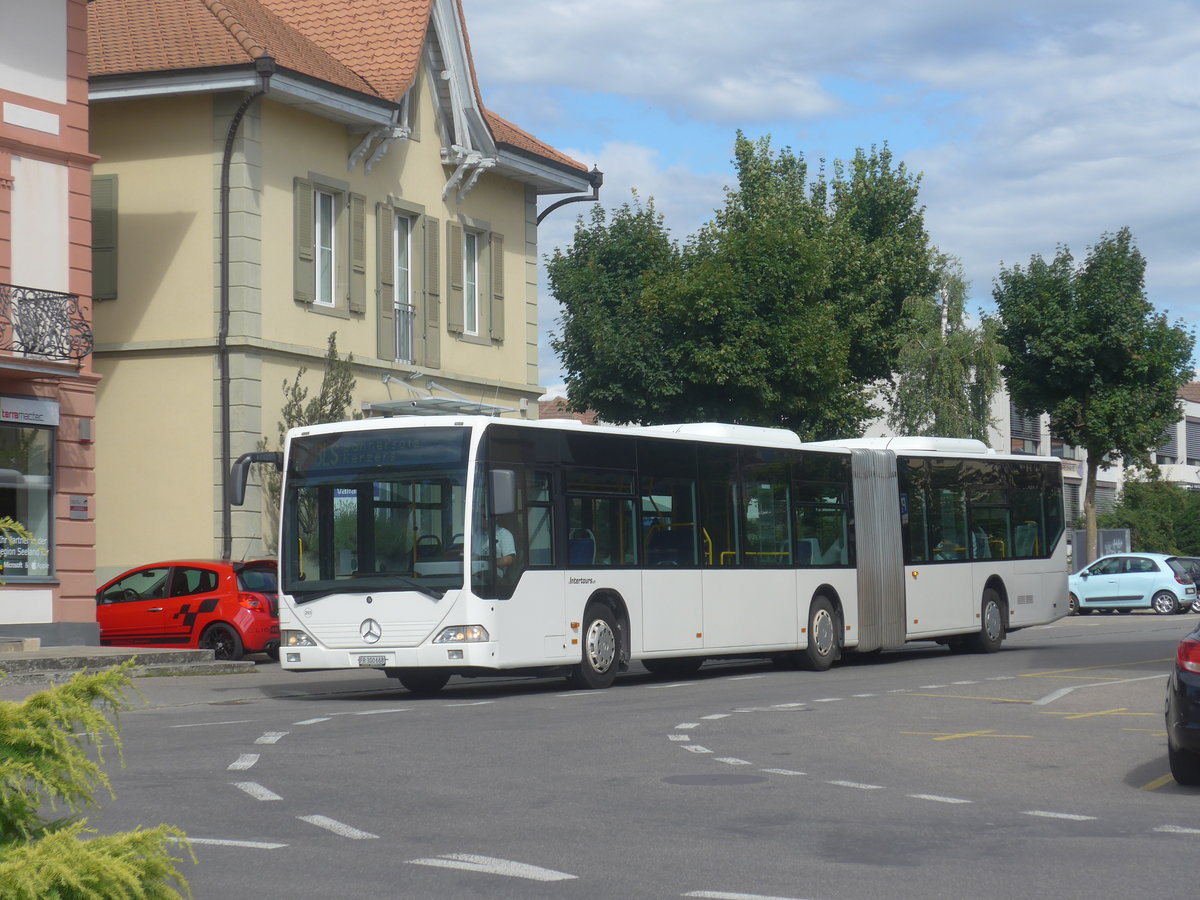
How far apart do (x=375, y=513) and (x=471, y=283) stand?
1691 centimetres

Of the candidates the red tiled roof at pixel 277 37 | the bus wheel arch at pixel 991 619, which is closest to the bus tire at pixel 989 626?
the bus wheel arch at pixel 991 619

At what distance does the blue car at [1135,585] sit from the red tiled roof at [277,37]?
2001 centimetres

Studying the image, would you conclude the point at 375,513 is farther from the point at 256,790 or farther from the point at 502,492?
A: the point at 256,790

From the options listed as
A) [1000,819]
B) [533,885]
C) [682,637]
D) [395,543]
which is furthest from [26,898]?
[682,637]

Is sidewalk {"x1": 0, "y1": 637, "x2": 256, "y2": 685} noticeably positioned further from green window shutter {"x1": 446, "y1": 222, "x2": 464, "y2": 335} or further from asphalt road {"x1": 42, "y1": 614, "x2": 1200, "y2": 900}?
green window shutter {"x1": 446, "y1": 222, "x2": 464, "y2": 335}

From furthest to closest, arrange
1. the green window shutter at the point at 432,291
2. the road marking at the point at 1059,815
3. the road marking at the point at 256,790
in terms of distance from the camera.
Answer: the green window shutter at the point at 432,291 < the road marking at the point at 256,790 < the road marking at the point at 1059,815

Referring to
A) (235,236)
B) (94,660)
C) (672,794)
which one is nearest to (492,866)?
(672,794)

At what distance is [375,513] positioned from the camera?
17.7 m

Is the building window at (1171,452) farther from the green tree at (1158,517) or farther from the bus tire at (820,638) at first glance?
the bus tire at (820,638)

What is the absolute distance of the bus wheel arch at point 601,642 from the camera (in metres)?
18.7

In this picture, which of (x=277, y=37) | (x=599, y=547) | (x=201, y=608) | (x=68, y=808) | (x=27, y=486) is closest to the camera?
(x=68, y=808)

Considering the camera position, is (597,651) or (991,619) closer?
(597,651)

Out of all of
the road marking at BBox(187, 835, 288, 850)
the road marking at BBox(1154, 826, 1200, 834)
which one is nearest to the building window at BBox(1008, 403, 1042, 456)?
the road marking at BBox(1154, 826, 1200, 834)

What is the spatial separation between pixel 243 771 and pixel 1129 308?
40.5m
